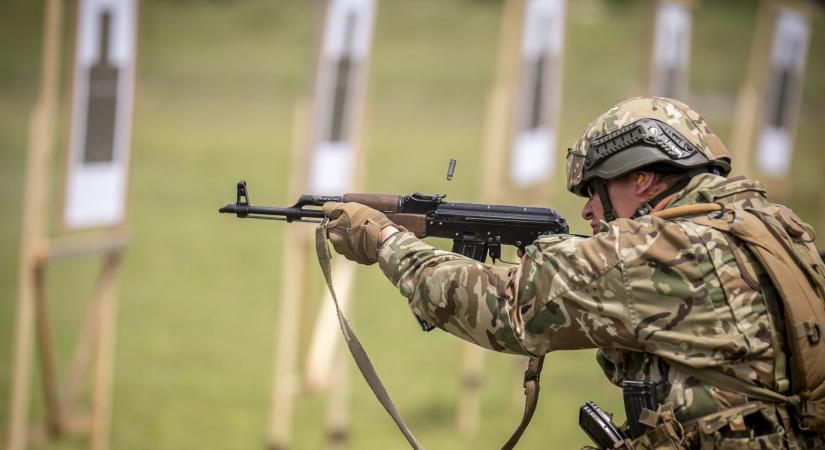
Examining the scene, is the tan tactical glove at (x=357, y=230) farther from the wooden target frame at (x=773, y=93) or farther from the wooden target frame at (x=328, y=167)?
the wooden target frame at (x=773, y=93)

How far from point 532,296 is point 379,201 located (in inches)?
26.9

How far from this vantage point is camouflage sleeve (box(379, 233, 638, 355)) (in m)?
2.19

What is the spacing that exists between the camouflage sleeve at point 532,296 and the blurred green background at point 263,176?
2.90 meters

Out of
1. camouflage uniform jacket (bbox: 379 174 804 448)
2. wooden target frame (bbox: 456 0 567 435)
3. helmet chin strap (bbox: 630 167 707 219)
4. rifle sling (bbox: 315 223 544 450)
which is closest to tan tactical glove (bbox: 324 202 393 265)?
rifle sling (bbox: 315 223 544 450)

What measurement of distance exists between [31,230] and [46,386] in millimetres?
976

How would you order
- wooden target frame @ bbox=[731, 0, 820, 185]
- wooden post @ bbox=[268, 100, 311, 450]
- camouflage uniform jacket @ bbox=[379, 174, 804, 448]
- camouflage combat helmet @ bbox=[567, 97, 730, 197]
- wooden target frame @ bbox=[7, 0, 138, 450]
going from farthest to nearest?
1. wooden target frame @ bbox=[731, 0, 820, 185]
2. wooden post @ bbox=[268, 100, 311, 450]
3. wooden target frame @ bbox=[7, 0, 138, 450]
4. camouflage combat helmet @ bbox=[567, 97, 730, 197]
5. camouflage uniform jacket @ bbox=[379, 174, 804, 448]

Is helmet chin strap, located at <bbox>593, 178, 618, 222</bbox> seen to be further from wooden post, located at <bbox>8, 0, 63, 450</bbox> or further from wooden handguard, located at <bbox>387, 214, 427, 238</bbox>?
wooden post, located at <bbox>8, 0, 63, 450</bbox>

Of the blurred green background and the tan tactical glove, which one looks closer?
the tan tactical glove

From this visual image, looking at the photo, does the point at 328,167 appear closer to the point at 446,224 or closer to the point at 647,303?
the point at 446,224

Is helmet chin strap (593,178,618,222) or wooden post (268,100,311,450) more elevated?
helmet chin strap (593,178,618,222)

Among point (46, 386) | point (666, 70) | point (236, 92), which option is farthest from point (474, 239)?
point (236, 92)

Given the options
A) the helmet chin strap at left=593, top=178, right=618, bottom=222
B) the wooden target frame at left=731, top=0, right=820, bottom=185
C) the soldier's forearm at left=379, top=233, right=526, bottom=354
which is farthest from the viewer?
the wooden target frame at left=731, top=0, right=820, bottom=185

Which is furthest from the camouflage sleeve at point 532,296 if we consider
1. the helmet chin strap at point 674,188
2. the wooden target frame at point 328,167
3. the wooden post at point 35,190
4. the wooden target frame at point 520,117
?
the wooden target frame at point 520,117

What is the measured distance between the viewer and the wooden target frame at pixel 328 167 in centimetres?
518
